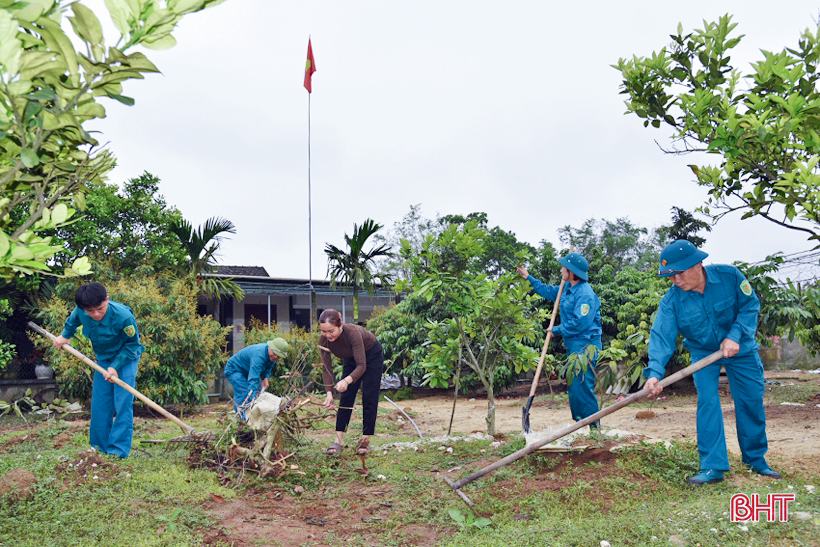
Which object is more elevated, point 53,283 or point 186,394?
point 53,283

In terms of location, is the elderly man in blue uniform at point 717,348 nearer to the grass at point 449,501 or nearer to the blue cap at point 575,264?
the grass at point 449,501

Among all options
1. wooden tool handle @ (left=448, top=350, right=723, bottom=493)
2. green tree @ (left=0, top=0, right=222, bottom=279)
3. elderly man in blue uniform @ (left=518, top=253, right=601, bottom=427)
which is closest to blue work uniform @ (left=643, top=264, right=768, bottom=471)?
wooden tool handle @ (left=448, top=350, right=723, bottom=493)

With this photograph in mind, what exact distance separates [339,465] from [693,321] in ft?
10.8

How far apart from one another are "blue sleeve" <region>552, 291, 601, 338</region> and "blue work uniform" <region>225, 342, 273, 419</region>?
3.59 metres

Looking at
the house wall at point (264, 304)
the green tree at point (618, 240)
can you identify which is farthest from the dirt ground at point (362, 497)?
the green tree at point (618, 240)

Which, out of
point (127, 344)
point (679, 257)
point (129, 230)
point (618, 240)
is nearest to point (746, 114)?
point (679, 257)

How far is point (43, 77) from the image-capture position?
60.9 inches

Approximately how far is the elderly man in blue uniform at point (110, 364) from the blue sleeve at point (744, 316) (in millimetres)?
5157

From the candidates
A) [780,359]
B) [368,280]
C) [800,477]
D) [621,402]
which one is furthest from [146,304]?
[780,359]

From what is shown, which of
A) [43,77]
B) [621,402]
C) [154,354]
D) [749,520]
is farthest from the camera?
[154,354]

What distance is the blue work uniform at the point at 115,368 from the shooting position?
5602 millimetres

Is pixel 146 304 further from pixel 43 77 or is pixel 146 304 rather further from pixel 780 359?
pixel 780 359

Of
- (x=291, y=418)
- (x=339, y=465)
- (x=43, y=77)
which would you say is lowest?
(x=339, y=465)

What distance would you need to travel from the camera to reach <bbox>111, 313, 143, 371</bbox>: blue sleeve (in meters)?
5.69
